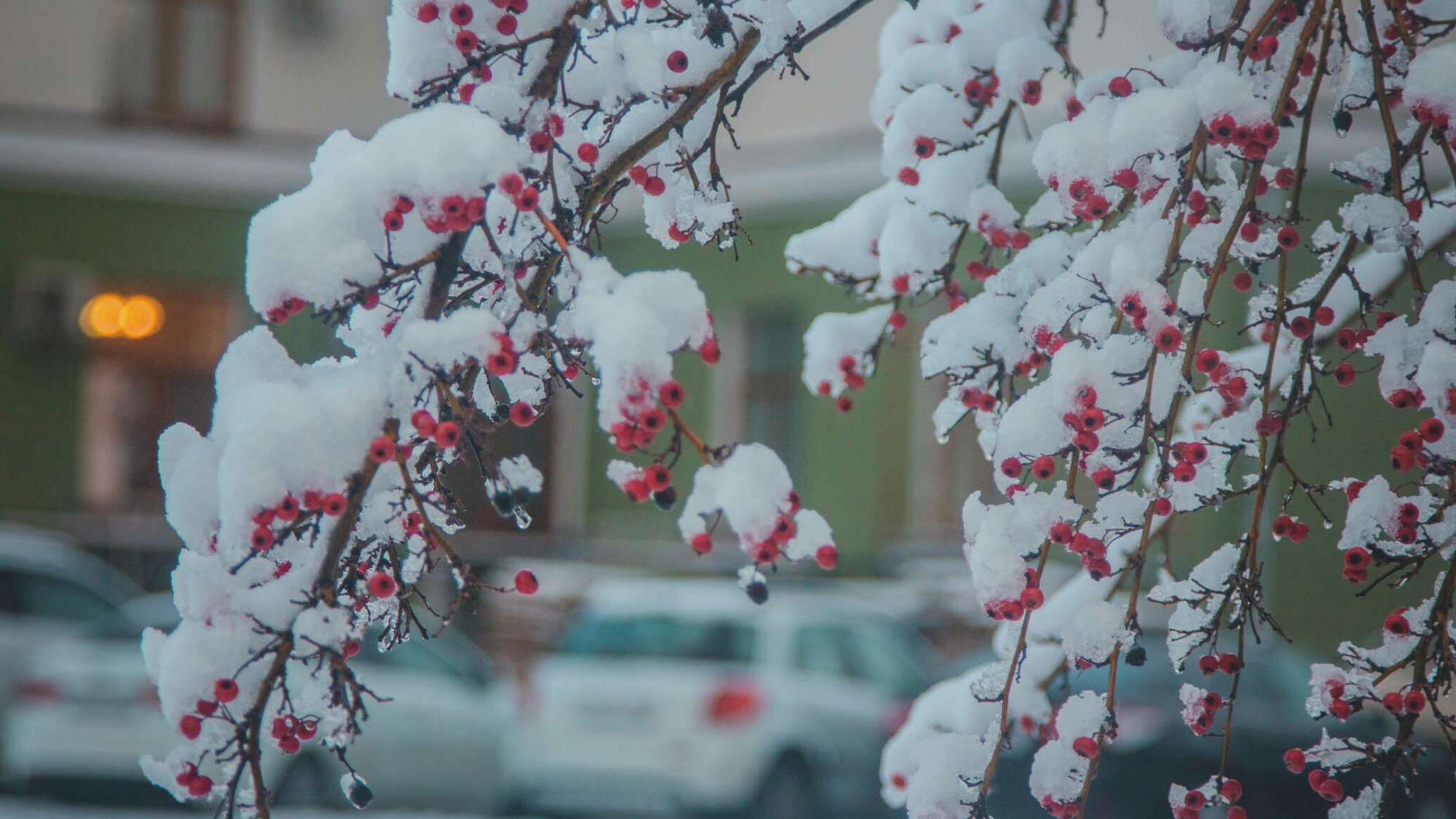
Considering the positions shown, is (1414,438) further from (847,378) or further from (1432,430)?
(847,378)

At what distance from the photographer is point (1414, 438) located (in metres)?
2.13

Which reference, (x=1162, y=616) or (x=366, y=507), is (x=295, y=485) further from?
(x=1162, y=616)

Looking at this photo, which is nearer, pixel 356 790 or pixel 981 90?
pixel 356 790

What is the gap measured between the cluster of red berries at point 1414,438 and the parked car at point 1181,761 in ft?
16.9

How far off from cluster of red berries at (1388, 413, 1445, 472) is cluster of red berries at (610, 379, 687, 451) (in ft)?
3.51

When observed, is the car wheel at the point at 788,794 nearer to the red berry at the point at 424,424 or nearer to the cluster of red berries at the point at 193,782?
the cluster of red berries at the point at 193,782

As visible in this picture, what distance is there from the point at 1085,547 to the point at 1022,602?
0.12 m

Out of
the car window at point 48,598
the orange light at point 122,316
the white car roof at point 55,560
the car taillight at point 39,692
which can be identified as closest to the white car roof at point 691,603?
the car taillight at point 39,692

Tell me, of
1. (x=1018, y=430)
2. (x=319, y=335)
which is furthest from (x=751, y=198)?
(x=1018, y=430)

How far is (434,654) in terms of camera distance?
9.92 m

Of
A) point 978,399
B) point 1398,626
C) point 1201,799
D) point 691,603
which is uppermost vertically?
point 978,399

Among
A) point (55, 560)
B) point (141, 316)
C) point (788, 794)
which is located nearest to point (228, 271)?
point (141, 316)

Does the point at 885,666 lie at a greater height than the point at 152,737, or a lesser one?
greater

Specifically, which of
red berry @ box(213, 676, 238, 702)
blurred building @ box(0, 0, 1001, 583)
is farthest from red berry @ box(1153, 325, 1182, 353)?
blurred building @ box(0, 0, 1001, 583)
